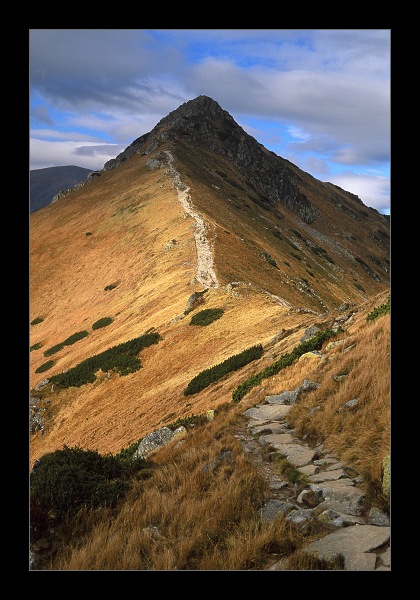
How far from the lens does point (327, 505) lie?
525cm

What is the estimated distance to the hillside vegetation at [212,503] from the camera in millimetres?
4406

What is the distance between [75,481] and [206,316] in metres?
20.7

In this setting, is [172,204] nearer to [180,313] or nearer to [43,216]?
[180,313]

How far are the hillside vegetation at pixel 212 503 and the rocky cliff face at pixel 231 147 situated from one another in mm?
90906

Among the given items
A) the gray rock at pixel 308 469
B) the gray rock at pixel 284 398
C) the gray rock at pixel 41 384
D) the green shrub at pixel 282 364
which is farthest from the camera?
the gray rock at pixel 41 384

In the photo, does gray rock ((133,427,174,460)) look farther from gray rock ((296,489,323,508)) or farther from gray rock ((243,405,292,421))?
gray rock ((296,489,323,508))

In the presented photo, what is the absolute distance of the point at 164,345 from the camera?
25.6 metres

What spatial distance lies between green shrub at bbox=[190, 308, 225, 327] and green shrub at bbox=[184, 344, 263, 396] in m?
6.09

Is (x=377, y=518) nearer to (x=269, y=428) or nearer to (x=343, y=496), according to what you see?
(x=343, y=496)

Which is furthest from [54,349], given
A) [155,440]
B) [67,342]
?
[155,440]

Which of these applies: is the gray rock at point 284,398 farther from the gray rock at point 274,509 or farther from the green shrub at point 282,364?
the gray rock at point 274,509

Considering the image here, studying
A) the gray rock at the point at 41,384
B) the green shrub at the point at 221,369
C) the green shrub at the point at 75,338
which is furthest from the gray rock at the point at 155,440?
the green shrub at the point at 75,338

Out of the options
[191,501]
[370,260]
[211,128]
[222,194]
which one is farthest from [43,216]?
[191,501]

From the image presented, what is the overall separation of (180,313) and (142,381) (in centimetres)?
702
